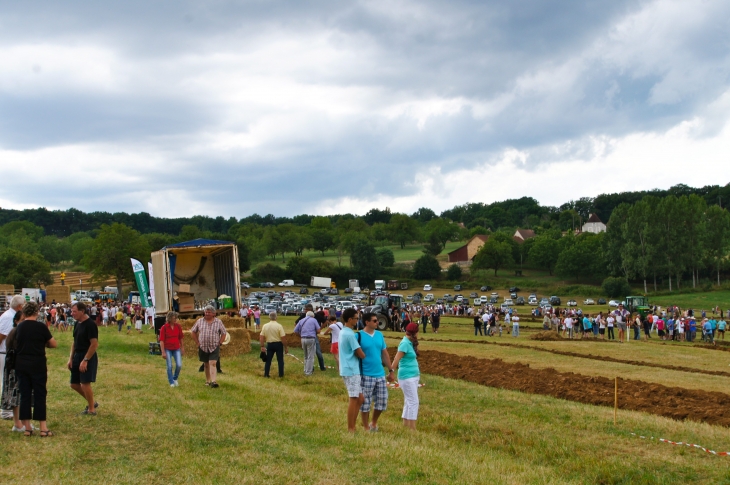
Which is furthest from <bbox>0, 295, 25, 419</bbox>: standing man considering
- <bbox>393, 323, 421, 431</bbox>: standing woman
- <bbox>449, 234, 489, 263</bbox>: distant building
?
<bbox>449, 234, 489, 263</bbox>: distant building

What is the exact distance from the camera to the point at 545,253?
10975cm

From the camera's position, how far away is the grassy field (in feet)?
22.4

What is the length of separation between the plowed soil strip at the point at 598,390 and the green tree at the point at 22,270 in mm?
86329

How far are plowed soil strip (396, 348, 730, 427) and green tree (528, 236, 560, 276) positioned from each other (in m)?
94.9

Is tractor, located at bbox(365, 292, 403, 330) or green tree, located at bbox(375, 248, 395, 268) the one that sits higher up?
green tree, located at bbox(375, 248, 395, 268)

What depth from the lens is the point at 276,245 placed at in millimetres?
141250

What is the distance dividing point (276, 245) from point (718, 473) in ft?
445

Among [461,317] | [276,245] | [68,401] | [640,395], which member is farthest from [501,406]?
[276,245]

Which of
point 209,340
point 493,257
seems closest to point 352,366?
point 209,340

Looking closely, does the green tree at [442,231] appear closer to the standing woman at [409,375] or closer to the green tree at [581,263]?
the green tree at [581,263]

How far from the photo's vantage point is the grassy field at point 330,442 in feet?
22.4

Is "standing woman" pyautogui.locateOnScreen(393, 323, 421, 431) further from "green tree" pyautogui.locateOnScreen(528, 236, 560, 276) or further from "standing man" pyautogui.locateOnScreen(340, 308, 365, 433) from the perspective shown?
"green tree" pyautogui.locateOnScreen(528, 236, 560, 276)

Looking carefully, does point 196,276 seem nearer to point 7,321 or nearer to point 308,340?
point 308,340

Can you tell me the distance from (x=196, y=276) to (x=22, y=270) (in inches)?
3048
